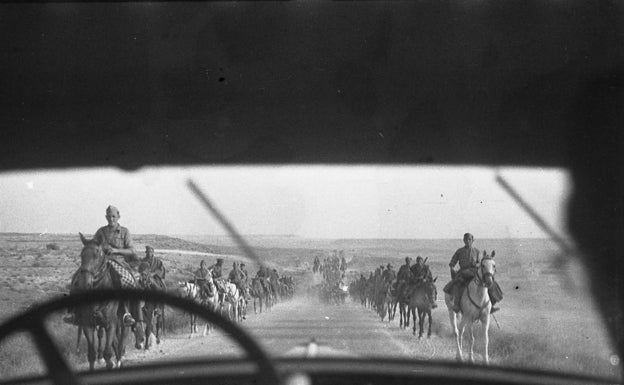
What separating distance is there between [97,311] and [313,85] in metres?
1.52

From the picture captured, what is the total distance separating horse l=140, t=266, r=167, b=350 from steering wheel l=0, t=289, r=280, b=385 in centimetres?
9

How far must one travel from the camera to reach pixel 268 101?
332cm

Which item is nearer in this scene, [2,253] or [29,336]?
[29,336]

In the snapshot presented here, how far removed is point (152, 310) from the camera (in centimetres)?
215

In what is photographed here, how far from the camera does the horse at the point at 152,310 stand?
80.0 inches

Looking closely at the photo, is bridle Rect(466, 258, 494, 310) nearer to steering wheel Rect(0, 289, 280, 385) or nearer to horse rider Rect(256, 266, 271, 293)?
horse rider Rect(256, 266, 271, 293)

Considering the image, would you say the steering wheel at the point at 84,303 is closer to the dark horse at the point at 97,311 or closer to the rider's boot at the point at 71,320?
the dark horse at the point at 97,311

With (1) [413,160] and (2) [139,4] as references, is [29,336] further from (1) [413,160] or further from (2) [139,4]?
(1) [413,160]

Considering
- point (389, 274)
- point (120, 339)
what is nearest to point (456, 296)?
point (389, 274)

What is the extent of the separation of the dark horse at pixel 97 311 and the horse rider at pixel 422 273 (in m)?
1.46

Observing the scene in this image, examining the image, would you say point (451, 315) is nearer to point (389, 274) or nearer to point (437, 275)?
point (437, 275)

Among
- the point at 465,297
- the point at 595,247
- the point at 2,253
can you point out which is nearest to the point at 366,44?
the point at 595,247

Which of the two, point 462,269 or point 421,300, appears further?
point 462,269

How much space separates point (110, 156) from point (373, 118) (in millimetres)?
1199
